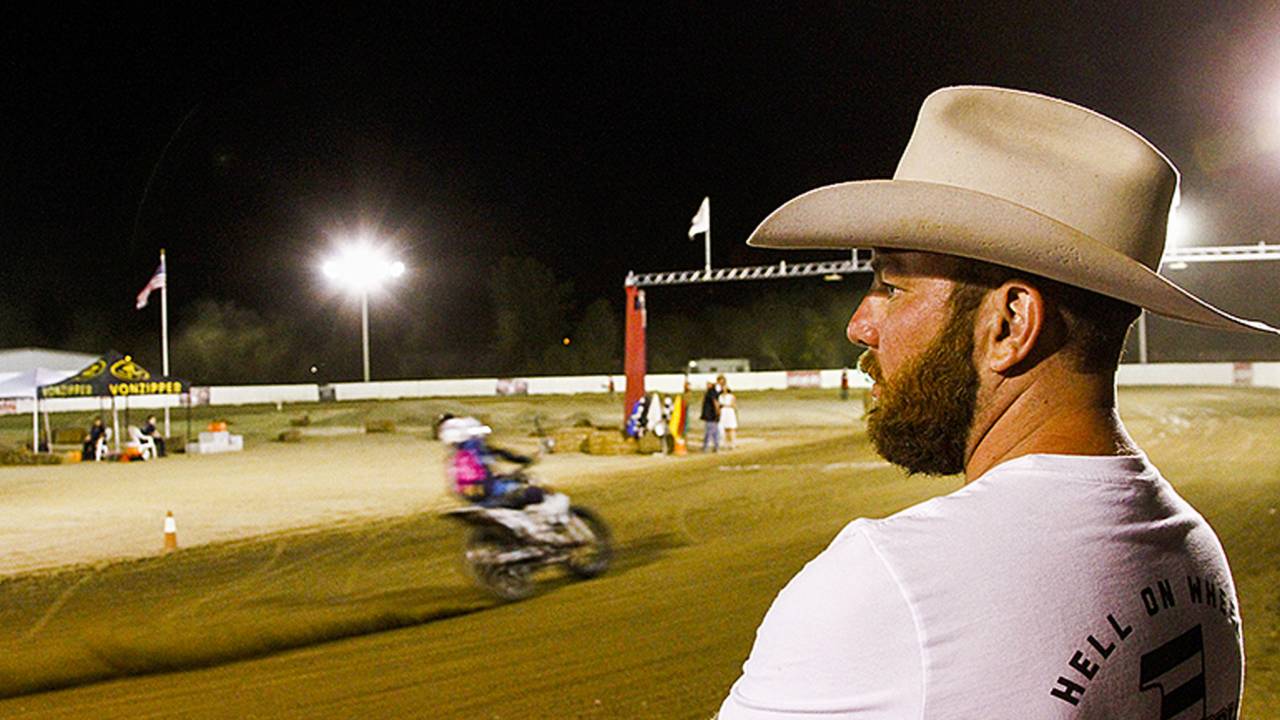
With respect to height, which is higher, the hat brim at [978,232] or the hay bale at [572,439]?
the hat brim at [978,232]

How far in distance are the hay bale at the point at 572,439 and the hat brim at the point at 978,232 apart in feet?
85.0

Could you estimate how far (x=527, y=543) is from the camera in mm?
10727

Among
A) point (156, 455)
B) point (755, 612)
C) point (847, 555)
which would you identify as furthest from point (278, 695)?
point (156, 455)

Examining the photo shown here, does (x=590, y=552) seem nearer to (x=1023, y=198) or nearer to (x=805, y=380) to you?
(x=1023, y=198)

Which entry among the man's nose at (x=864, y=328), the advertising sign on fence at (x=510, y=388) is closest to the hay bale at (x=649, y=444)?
the man's nose at (x=864, y=328)

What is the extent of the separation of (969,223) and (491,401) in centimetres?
5133

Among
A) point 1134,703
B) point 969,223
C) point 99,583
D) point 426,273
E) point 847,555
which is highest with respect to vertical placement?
point 426,273

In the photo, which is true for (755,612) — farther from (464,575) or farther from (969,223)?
(969,223)

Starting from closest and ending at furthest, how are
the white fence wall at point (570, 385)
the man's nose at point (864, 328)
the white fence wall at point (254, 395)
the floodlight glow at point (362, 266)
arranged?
the man's nose at point (864, 328)
the white fence wall at point (570, 385)
the floodlight glow at point (362, 266)
the white fence wall at point (254, 395)

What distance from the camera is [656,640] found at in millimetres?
8609

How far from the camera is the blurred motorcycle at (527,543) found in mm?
10414

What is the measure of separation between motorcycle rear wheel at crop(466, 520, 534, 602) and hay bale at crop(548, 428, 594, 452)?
54.1 feet

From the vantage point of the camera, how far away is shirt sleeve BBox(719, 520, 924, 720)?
1.06 meters

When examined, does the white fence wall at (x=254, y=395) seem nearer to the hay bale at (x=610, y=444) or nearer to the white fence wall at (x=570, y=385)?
the white fence wall at (x=570, y=385)
